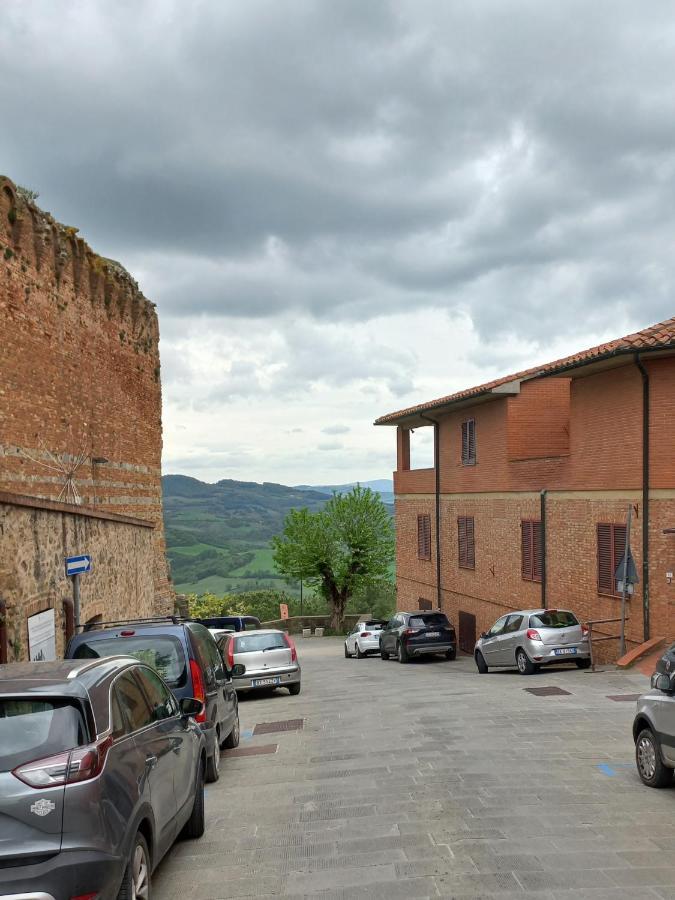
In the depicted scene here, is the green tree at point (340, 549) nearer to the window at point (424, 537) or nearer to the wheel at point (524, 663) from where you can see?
the window at point (424, 537)

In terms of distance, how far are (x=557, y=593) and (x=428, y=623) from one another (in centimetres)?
387

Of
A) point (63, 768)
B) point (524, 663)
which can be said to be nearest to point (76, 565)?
point (63, 768)

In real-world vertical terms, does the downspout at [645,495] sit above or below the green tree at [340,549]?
above

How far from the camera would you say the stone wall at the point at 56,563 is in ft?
37.3

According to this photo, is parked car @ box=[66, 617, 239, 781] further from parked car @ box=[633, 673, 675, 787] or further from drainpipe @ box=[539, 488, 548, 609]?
drainpipe @ box=[539, 488, 548, 609]

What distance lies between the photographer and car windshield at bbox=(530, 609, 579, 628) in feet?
62.1

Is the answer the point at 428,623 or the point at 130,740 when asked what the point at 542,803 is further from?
the point at 428,623

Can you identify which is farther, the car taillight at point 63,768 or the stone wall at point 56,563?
the stone wall at point 56,563

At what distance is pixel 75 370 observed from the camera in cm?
2203

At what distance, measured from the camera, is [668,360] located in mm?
19234

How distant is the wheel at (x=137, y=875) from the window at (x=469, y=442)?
82.1 ft

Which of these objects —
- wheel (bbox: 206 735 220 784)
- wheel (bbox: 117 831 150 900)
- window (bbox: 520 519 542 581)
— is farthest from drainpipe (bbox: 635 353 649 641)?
wheel (bbox: 117 831 150 900)

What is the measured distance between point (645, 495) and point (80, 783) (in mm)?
17180

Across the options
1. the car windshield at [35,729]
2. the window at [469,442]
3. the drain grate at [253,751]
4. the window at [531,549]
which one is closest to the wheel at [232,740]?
the drain grate at [253,751]
